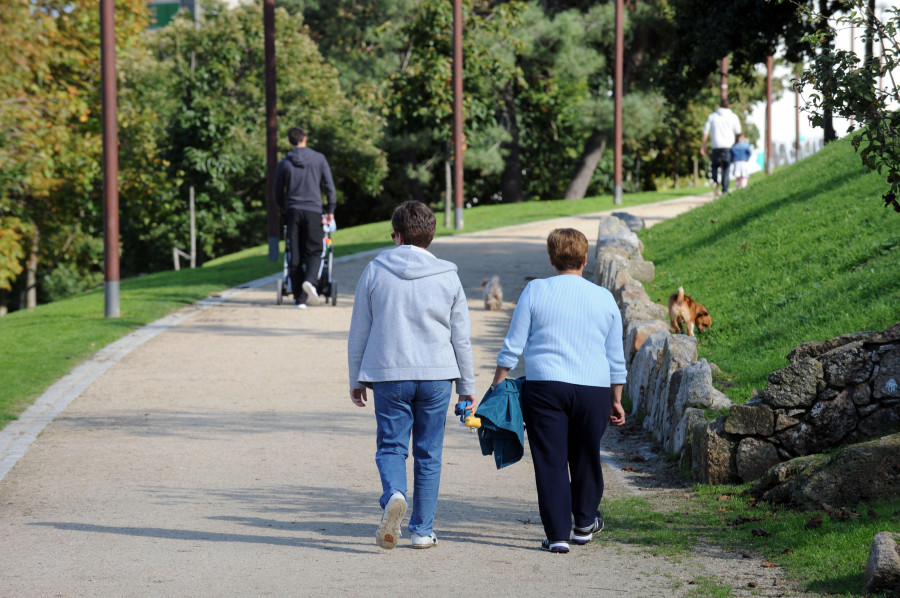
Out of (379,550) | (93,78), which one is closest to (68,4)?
(93,78)

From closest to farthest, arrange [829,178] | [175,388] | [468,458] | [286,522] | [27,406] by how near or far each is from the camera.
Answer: [286,522]
[468,458]
[27,406]
[175,388]
[829,178]

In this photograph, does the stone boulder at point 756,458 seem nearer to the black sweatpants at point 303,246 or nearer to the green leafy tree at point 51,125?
the black sweatpants at point 303,246

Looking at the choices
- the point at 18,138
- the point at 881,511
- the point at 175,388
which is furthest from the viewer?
the point at 18,138

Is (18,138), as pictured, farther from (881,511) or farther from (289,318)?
(881,511)

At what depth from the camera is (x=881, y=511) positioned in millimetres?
5457

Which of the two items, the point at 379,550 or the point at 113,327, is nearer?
the point at 379,550

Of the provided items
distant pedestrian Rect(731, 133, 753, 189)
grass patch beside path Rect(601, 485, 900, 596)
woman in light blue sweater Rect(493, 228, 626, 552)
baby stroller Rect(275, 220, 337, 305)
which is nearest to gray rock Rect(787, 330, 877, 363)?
grass patch beside path Rect(601, 485, 900, 596)

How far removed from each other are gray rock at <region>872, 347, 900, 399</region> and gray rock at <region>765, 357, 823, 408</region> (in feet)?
1.03

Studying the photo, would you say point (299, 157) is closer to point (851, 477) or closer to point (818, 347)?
point (818, 347)

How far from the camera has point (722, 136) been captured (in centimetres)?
2200

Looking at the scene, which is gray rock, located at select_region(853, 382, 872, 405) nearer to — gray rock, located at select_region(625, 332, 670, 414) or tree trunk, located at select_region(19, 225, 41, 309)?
gray rock, located at select_region(625, 332, 670, 414)

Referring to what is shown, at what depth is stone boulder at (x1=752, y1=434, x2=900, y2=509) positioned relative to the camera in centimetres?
567

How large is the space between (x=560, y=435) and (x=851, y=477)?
57.6 inches

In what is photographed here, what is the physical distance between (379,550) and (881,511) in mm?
2372
